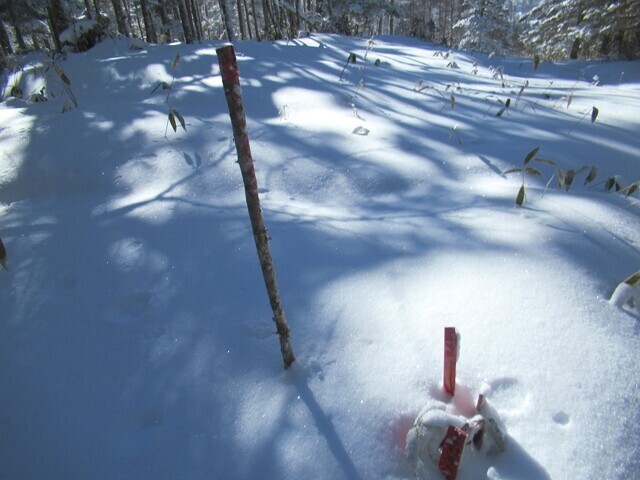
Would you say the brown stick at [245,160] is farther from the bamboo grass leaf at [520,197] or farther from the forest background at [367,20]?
the forest background at [367,20]

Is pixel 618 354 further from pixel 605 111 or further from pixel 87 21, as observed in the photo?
pixel 87 21

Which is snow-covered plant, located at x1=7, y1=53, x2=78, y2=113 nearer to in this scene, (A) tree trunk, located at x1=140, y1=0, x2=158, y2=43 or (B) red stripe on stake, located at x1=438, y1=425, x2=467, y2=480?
(B) red stripe on stake, located at x1=438, y1=425, x2=467, y2=480

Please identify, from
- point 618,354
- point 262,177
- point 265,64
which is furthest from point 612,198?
point 265,64

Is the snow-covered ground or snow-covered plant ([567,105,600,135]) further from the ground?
snow-covered plant ([567,105,600,135])

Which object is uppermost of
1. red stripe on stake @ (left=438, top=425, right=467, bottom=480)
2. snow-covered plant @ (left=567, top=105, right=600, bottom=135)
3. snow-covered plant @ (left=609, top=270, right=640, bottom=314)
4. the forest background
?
the forest background

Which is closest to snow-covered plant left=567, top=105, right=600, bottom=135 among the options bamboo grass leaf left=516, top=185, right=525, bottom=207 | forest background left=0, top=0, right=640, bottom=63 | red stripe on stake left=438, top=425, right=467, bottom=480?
bamboo grass leaf left=516, top=185, right=525, bottom=207

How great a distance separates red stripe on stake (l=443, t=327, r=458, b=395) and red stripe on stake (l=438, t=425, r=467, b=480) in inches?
7.9

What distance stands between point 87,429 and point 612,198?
2789mm

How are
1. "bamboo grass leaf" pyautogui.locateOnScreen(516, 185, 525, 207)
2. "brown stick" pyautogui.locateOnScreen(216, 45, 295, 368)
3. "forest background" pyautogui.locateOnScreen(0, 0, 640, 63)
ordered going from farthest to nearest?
1. "forest background" pyautogui.locateOnScreen(0, 0, 640, 63)
2. "bamboo grass leaf" pyautogui.locateOnScreen(516, 185, 525, 207)
3. "brown stick" pyautogui.locateOnScreen(216, 45, 295, 368)

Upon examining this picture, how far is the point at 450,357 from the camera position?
111 centimetres

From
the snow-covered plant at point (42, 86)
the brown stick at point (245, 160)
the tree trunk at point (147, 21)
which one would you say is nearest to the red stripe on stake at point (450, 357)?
the brown stick at point (245, 160)

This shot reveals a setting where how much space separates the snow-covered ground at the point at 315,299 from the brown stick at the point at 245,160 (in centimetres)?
33

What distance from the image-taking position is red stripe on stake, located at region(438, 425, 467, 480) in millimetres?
924

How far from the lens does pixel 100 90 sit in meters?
4.74
